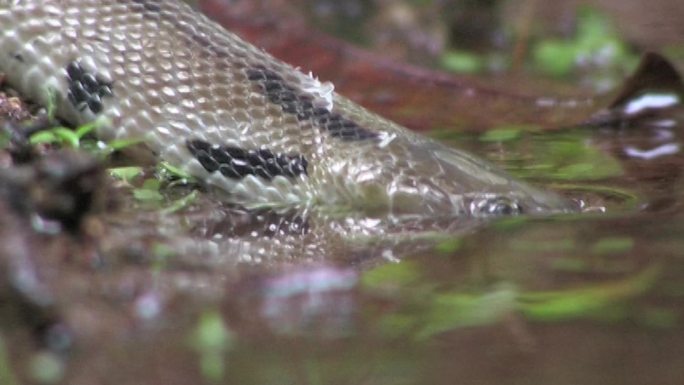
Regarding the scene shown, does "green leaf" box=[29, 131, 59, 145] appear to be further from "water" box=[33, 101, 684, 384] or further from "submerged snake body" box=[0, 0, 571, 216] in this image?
"water" box=[33, 101, 684, 384]

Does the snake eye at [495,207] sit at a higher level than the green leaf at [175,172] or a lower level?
higher

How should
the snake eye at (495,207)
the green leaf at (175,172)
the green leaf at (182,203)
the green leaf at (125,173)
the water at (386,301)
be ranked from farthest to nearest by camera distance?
the green leaf at (175,172) → the green leaf at (125,173) → the snake eye at (495,207) → the green leaf at (182,203) → the water at (386,301)

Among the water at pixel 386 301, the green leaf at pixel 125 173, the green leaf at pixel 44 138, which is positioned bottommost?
the green leaf at pixel 125 173

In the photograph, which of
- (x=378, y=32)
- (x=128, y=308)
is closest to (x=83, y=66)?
(x=128, y=308)

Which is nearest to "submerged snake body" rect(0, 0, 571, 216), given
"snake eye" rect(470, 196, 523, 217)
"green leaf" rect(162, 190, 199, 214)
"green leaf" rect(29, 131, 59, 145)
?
"snake eye" rect(470, 196, 523, 217)

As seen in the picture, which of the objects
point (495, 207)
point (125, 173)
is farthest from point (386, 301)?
point (125, 173)

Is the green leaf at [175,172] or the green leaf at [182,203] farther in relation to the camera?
the green leaf at [175,172]

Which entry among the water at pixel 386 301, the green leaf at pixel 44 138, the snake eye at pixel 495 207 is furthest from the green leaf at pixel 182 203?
the snake eye at pixel 495 207

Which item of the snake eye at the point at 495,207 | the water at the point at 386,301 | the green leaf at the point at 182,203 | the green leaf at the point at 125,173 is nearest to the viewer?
the water at the point at 386,301

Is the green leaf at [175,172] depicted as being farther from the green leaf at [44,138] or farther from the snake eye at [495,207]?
the snake eye at [495,207]
